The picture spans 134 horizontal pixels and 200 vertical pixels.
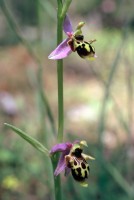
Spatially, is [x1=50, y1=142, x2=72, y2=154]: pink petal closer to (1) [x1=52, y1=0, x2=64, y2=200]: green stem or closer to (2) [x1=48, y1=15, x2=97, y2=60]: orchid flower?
(1) [x1=52, y1=0, x2=64, y2=200]: green stem

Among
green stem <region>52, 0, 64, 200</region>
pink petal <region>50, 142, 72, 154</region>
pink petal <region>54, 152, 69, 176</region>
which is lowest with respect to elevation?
pink petal <region>54, 152, 69, 176</region>

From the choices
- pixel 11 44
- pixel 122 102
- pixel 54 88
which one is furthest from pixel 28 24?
pixel 122 102

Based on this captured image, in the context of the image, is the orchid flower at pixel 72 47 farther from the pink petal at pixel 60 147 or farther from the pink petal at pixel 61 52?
the pink petal at pixel 60 147

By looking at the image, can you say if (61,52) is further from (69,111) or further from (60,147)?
(69,111)

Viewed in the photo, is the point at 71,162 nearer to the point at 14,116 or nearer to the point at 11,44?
the point at 14,116

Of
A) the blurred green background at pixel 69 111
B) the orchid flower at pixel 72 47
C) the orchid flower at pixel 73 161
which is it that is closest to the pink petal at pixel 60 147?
the orchid flower at pixel 73 161

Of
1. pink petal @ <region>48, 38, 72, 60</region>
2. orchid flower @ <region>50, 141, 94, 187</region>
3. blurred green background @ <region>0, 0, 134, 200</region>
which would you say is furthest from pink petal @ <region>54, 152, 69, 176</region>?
blurred green background @ <region>0, 0, 134, 200</region>
